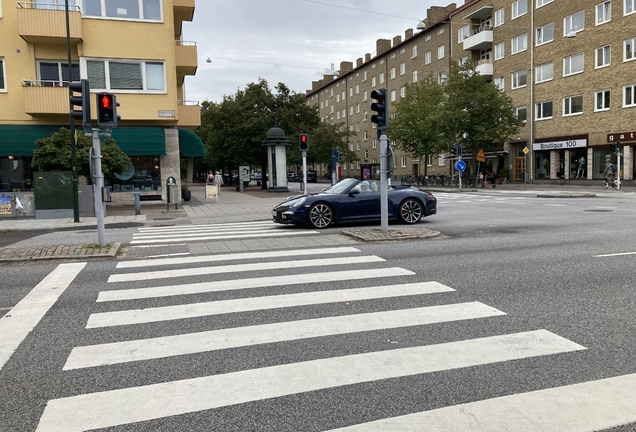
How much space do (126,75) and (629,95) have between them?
31858mm

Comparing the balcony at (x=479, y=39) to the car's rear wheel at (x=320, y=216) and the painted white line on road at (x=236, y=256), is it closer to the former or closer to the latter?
the car's rear wheel at (x=320, y=216)

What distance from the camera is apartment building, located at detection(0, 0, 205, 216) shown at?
22.7m

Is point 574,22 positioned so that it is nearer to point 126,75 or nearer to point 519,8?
point 519,8

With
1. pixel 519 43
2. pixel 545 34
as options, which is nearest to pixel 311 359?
pixel 545 34

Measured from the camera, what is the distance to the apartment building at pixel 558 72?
3444 cm

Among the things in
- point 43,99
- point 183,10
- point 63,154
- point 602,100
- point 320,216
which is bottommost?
point 320,216

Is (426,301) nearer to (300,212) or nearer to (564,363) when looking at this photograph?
(564,363)

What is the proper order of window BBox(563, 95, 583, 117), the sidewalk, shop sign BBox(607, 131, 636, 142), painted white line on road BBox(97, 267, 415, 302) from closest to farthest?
painted white line on road BBox(97, 267, 415, 302), the sidewalk, shop sign BBox(607, 131, 636, 142), window BBox(563, 95, 583, 117)

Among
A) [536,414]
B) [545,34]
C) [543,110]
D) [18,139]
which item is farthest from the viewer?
[543,110]

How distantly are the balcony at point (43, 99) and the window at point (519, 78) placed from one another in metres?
36.2

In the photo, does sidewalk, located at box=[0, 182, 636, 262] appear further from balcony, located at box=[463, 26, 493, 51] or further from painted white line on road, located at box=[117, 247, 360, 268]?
balcony, located at box=[463, 26, 493, 51]

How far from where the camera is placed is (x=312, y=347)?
14.4 feet

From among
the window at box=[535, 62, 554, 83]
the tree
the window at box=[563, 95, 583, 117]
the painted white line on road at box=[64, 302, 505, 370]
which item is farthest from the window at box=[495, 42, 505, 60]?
the painted white line on road at box=[64, 302, 505, 370]

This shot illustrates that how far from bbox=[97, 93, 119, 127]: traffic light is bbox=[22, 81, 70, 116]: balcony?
14.5 meters
